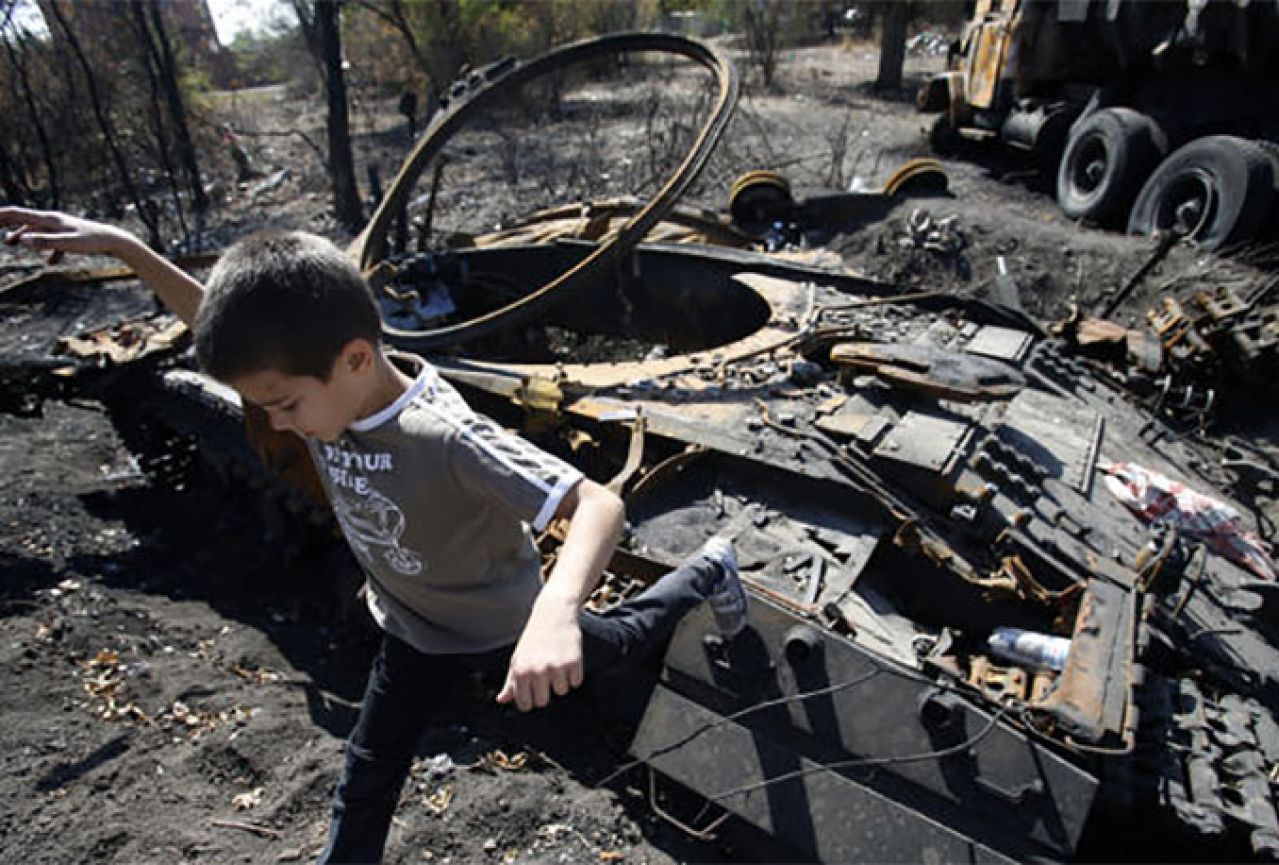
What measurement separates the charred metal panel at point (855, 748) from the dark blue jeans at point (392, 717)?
54 cm

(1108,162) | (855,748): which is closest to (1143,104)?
(1108,162)

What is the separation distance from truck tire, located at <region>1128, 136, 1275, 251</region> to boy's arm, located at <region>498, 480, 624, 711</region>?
28.0 ft

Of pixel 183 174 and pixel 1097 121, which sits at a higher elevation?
pixel 1097 121

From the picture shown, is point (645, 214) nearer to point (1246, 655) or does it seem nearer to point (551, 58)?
point (551, 58)

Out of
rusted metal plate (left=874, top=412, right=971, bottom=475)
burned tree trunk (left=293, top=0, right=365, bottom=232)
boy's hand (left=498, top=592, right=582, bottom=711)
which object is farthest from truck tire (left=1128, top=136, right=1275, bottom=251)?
burned tree trunk (left=293, top=0, right=365, bottom=232)

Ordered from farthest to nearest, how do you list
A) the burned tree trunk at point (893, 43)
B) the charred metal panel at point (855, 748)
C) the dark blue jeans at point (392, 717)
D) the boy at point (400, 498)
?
the burned tree trunk at point (893, 43)
the charred metal panel at point (855, 748)
the dark blue jeans at point (392, 717)
the boy at point (400, 498)

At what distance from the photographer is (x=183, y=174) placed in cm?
1268

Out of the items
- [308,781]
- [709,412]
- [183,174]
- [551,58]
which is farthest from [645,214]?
[183,174]

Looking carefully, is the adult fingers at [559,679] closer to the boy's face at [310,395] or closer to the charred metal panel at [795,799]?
the boy's face at [310,395]

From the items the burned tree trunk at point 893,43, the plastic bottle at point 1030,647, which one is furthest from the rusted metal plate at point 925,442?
the burned tree trunk at point 893,43

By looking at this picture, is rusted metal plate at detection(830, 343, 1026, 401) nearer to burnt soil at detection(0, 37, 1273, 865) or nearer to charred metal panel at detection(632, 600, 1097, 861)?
charred metal panel at detection(632, 600, 1097, 861)

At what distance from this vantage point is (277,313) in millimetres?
1612

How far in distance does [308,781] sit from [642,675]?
1.34 m

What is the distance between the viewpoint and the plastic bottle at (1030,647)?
8.95 ft
